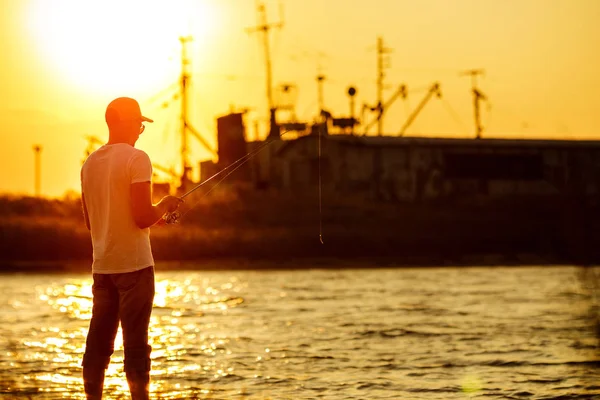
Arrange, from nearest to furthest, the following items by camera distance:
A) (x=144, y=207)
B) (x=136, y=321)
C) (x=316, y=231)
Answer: (x=144, y=207)
(x=136, y=321)
(x=316, y=231)

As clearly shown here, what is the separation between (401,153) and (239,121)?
23.5 ft

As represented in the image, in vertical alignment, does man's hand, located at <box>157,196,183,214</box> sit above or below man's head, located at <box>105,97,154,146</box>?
below

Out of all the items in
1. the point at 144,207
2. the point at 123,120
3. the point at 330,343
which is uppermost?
the point at 123,120

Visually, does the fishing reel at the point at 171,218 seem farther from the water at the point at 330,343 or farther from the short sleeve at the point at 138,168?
the water at the point at 330,343

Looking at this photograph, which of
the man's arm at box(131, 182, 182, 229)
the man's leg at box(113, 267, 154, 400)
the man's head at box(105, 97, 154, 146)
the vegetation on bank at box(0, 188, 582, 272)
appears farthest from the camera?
the vegetation on bank at box(0, 188, 582, 272)

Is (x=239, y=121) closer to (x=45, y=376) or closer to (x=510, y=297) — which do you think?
(x=510, y=297)

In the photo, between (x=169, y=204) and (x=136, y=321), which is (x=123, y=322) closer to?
(x=136, y=321)

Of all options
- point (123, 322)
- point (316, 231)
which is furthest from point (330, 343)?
point (316, 231)

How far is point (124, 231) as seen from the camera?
7.57 m

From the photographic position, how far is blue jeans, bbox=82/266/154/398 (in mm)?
7637

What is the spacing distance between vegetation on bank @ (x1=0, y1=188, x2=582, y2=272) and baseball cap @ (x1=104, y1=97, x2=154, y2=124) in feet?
98.5

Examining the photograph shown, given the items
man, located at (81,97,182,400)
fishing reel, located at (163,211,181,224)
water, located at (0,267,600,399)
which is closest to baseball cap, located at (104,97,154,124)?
man, located at (81,97,182,400)

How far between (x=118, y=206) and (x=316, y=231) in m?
36.7

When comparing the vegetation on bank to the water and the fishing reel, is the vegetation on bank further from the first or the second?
the fishing reel
